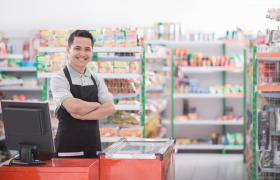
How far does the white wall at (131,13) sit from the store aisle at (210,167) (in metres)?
2.57

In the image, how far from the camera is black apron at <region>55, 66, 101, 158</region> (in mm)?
4840

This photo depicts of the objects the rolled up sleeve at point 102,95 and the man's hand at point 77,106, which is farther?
the rolled up sleeve at point 102,95

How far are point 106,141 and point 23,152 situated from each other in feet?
11.0

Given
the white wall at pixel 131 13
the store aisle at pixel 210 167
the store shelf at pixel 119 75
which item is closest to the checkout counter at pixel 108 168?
the store shelf at pixel 119 75

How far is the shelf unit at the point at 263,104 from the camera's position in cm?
691

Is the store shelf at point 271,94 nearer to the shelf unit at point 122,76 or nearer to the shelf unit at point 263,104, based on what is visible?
the shelf unit at point 263,104

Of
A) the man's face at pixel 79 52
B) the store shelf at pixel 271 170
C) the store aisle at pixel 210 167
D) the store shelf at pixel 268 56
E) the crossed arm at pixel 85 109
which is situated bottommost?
the store aisle at pixel 210 167

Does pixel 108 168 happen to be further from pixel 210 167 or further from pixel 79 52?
pixel 210 167

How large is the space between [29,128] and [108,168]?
592 millimetres

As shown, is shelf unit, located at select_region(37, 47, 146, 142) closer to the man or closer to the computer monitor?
the man

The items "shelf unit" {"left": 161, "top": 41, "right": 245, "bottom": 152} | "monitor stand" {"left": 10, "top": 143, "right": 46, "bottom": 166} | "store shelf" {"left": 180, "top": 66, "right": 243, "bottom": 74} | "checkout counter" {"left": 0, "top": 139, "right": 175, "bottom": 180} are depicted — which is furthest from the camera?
"shelf unit" {"left": 161, "top": 41, "right": 245, "bottom": 152}

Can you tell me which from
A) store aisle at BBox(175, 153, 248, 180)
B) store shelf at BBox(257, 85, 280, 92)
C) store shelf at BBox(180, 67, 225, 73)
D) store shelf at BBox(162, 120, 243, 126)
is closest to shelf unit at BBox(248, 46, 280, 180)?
store shelf at BBox(257, 85, 280, 92)

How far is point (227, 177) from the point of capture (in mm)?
8625

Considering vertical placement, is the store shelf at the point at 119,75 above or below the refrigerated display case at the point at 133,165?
above
